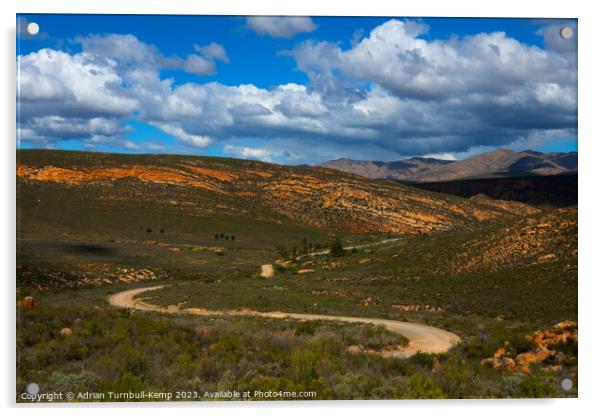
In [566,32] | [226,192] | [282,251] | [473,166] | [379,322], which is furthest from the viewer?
[473,166]

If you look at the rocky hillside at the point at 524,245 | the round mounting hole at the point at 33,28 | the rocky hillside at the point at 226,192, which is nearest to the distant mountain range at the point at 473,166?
the rocky hillside at the point at 524,245

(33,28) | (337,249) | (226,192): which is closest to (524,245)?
(337,249)

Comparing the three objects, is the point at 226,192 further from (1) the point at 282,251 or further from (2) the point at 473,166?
(2) the point at 473,166

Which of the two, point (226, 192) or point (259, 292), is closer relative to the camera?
point (259, 292)

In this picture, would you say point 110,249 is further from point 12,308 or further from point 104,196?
point 12,308

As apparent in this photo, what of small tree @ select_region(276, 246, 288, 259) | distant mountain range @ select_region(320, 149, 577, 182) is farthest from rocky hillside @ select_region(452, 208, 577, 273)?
small tree @ select_region(276, 246, 288, 259)

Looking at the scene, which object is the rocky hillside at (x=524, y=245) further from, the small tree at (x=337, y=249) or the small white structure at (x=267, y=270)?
the small tree at (x=337, y=249)
